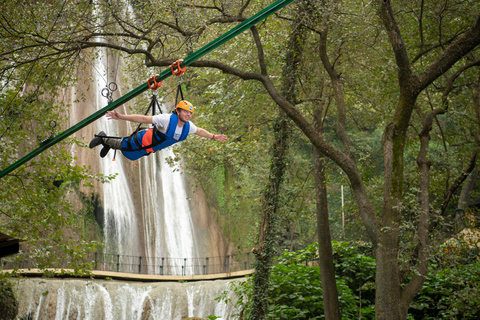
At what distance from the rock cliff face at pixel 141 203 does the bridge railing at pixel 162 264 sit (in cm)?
27

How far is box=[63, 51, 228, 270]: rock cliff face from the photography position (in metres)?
18.5

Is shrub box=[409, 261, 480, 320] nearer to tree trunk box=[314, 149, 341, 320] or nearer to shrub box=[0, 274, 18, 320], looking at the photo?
tree trunk box=[314, 149, 341, 320]

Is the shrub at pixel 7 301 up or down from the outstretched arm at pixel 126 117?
down

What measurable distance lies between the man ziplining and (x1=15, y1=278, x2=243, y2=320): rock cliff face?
9.80 m

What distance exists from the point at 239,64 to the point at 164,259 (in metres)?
11.5

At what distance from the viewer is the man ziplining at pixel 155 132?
450 cm

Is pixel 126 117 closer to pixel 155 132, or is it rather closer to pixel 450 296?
pixel 155 132

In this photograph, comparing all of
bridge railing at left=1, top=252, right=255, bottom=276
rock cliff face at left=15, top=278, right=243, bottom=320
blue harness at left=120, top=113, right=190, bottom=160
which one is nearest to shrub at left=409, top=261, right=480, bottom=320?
rock cliff face at left=15, top=278, right=243, bottom=320

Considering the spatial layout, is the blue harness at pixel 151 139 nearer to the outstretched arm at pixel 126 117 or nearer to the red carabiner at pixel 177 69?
the outstretched arm at pixel 126 117

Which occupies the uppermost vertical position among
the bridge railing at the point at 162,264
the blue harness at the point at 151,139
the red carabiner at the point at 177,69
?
the red carabiner at the point at 177,69

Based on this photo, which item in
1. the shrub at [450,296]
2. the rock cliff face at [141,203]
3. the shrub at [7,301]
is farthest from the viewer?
the rock cliff face at [141,203]

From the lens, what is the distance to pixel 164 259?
20.2 m

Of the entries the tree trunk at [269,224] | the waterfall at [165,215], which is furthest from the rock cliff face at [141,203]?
the tree trunk at [269,224]

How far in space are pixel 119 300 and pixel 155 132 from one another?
11566 millimetres
